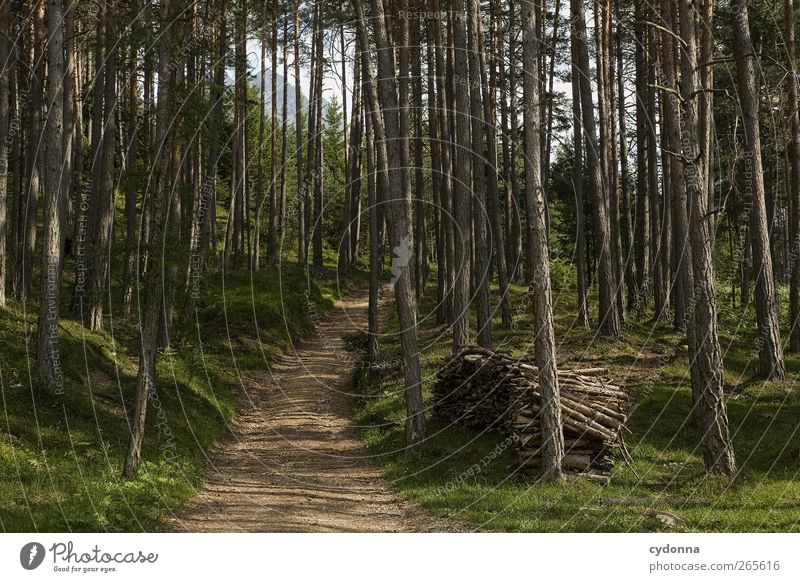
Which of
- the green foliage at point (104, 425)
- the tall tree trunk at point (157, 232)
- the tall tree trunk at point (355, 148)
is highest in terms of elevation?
the tall tree trunk at point (355, 148)

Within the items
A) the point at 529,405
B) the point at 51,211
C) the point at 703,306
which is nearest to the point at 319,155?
the point at 51,211

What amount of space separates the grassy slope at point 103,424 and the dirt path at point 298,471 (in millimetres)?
632

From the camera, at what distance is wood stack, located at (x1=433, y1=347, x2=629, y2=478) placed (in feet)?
53.5

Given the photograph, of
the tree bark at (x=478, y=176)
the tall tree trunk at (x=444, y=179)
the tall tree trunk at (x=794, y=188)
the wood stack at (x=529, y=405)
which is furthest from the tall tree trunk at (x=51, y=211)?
the tall tree trunk at (x=794, y=188)

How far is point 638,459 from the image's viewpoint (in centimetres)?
1752

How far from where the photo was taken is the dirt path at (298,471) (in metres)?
13.7

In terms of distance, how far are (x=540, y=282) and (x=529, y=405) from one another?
2.68 metres

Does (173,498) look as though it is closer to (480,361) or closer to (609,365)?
(480,361)

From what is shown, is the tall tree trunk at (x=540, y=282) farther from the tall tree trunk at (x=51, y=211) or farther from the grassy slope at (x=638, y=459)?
the tall tree trunk at (x=51, y=211)

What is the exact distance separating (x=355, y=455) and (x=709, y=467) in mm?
7736

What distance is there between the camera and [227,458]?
1875cm

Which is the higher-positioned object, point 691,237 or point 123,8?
point 123,8

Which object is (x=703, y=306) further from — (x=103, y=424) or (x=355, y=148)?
(x=355, y=148)

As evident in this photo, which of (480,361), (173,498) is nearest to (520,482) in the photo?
(480,361)
